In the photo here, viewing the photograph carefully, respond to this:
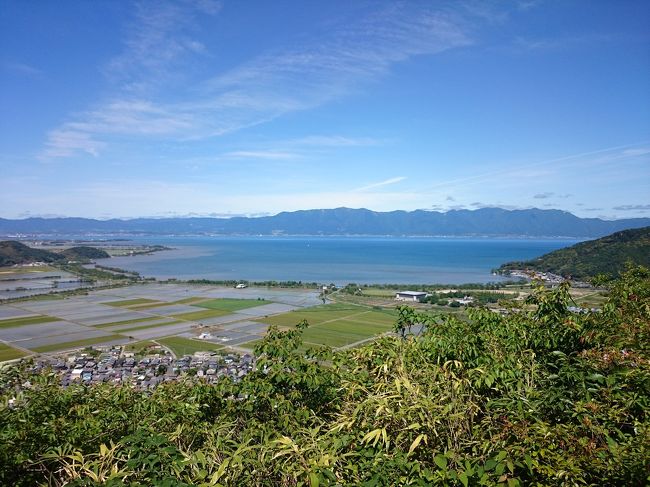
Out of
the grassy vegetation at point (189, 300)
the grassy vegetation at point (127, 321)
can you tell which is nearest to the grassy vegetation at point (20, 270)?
the grassy vegetation at point (189, 300)

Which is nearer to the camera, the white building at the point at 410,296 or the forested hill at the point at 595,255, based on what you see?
the forested hill at the point at 595,255

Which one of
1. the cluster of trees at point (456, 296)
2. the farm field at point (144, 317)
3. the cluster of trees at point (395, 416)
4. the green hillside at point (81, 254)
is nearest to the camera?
the cluster of trees at point (395, 416)

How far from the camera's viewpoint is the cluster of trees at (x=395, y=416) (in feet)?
6.24

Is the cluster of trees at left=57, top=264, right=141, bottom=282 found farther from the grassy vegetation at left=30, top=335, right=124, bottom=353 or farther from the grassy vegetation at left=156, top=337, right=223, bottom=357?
the grassy vegetation at left=156, top=337, right=223, bottom=357

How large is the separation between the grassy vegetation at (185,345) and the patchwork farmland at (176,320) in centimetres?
6

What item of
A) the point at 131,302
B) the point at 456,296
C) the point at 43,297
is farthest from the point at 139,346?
the point at 456,296

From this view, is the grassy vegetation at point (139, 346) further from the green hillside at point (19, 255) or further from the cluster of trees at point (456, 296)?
the green hillside at point (19, 255)

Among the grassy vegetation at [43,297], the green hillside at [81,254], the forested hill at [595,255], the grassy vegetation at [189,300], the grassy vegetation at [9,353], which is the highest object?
the forested hill at [595,255]

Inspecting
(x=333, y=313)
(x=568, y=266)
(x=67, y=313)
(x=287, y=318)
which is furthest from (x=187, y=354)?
(x=568, y=266)

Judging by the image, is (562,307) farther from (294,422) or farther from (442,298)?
(442,298)

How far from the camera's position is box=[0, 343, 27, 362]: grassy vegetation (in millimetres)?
23734

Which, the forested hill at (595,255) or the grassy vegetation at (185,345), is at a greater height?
the forested hill at (595,255)

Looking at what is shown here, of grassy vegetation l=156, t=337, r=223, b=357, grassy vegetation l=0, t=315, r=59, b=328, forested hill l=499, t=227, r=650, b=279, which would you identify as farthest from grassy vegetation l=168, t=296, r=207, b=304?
forested hill l=499, t=227, r=650, b=279

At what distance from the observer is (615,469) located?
1747mm
